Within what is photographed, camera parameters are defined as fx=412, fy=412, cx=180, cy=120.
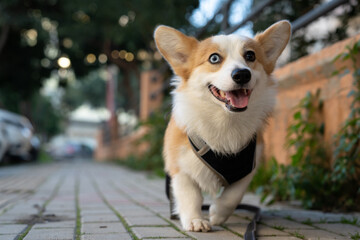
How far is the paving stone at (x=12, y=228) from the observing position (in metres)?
2.72

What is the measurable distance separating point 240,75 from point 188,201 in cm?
96

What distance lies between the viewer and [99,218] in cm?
328

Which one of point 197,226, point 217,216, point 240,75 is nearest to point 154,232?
point 197,226

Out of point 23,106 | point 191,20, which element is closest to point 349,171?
point 191,20

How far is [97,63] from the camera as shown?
60.5 feet

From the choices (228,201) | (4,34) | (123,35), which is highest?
(4,34)

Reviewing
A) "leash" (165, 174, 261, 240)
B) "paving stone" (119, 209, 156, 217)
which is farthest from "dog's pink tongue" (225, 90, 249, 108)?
"paving stone" (119, 209, 156, 217)

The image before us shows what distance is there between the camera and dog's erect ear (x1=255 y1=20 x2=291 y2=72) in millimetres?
3070

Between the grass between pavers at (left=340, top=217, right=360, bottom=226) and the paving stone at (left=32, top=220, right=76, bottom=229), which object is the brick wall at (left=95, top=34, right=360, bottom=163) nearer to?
the grass between pavers at (left=340, top=217, right=360, bottom=226)

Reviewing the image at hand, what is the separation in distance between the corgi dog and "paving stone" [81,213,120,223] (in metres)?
0.56

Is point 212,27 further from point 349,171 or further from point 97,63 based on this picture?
point 97,63

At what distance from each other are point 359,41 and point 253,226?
1.82 m

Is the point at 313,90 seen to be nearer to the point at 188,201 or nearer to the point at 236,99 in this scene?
the point at 236,99

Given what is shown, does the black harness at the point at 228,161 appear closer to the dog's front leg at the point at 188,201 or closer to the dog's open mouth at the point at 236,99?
the dog's front leg at the point at 188,201
